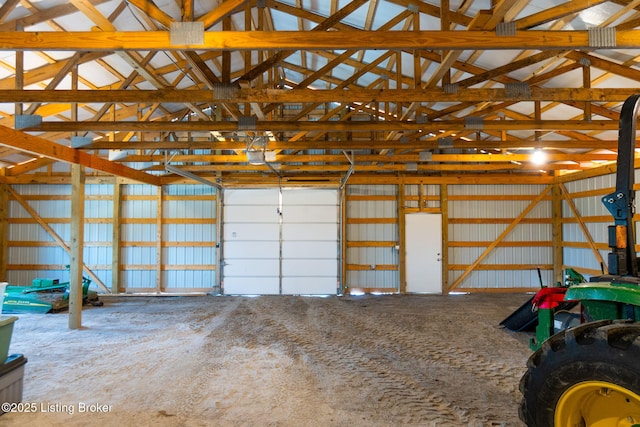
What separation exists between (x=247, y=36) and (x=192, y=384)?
12.3ft

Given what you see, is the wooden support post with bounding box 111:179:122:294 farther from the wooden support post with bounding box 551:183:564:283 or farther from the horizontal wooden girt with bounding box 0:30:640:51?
the wooden support post with bounding box 551:183:564:283

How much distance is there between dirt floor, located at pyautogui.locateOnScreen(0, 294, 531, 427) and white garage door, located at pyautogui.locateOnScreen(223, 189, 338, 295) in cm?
277

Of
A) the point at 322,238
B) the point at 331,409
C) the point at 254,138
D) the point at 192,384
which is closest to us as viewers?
the point at 331,409

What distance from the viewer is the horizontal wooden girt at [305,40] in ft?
11.4

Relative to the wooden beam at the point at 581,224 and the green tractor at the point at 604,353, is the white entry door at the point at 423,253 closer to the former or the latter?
the wooden beam at the point at 581,224

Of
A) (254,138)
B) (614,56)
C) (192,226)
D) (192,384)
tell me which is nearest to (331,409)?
(192,384)

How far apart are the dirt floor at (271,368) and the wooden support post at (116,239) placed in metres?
3.29

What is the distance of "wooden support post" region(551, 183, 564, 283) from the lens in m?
11.7

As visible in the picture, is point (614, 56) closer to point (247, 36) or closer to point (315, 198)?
point (247, 36)

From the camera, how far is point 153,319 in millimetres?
8125

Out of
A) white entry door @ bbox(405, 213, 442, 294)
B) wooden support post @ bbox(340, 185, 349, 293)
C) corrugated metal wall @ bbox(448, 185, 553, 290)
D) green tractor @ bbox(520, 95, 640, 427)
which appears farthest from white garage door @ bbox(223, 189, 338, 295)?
green tractor @ bbox(520, 95, 640, 427)

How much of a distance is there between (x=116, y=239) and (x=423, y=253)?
9.36 meters

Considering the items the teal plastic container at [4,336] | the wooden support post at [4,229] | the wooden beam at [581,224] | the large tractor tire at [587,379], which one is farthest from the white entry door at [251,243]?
the large tractor tire at [587,379]

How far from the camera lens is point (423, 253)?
11891 millimetres
